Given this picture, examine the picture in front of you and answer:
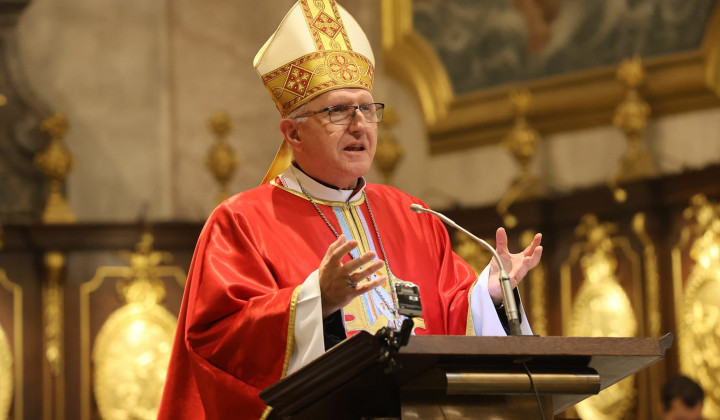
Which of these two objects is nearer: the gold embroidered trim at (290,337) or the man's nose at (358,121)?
the gold embroidered trim at (290,337)

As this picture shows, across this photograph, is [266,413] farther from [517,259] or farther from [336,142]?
[336,142]

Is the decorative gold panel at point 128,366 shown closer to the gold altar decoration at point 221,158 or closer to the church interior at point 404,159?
the church interior at point 404,159

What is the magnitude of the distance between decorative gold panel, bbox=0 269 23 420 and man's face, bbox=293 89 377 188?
4.83 metres

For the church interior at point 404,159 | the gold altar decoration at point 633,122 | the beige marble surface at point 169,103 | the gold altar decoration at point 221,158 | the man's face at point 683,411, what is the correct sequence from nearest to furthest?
the man's face at point 683,411, the church interior at point 404,159, the gold altar decoration at point 633,122, the gold altar decoration at point 221,158, the beige marble surface at point 169,103

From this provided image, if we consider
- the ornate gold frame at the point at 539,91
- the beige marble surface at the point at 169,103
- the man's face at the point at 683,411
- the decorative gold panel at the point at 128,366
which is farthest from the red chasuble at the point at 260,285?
the beige marble surface at the point at 169,103

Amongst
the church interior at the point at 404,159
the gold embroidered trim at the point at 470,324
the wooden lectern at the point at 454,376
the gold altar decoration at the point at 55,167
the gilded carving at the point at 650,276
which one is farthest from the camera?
the gold altar decoration at the point at 55,167

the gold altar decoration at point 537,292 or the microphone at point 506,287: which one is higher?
the gold altar decoration at point 537,292

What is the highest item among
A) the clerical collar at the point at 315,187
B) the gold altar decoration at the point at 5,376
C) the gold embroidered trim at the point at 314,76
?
the gold altar decoration at the point at 5,376

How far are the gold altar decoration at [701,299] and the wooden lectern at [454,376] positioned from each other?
4.17 m

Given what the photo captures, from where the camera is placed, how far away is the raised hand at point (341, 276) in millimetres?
2945

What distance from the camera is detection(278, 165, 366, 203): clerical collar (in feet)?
13.0

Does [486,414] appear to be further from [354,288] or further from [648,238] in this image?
[648,238]

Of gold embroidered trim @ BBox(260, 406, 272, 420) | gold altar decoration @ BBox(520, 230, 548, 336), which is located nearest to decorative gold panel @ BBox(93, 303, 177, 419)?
gold altar decoration @ BBox(520, 230, 548, 336)

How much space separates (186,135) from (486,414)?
6965mm
